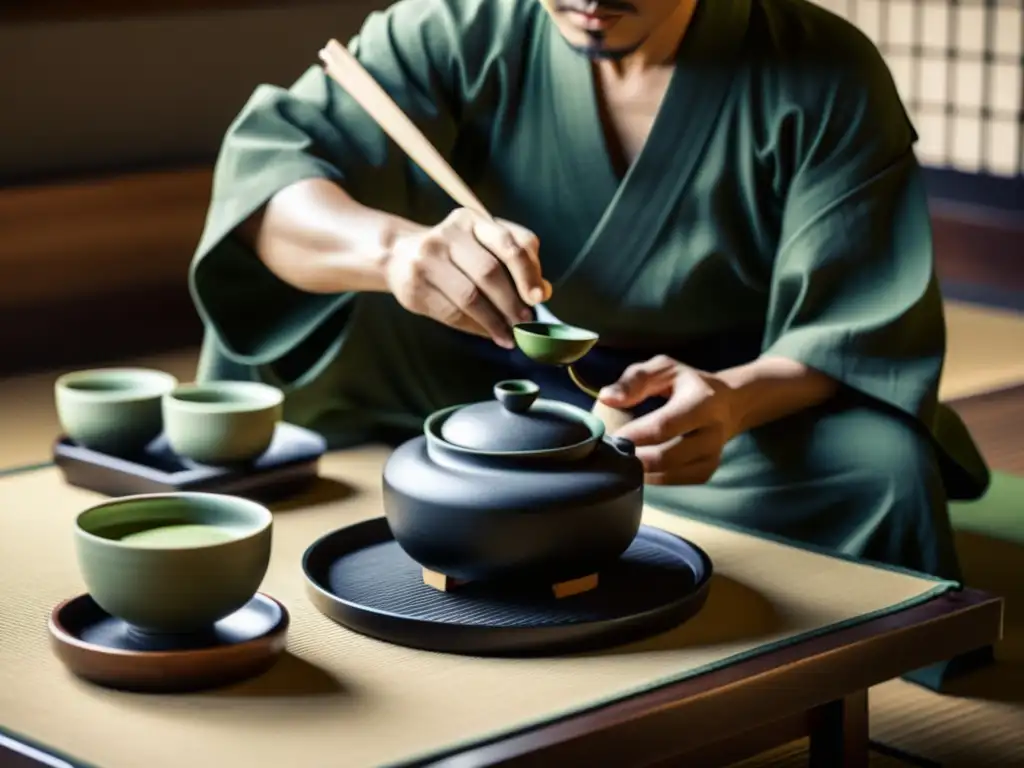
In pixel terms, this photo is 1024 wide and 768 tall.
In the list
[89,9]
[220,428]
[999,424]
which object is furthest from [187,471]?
[89,9]

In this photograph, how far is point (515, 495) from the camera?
6.39ft

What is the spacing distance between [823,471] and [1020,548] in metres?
0.75

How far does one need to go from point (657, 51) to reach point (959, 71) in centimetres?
373

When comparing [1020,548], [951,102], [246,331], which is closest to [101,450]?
[246,331]

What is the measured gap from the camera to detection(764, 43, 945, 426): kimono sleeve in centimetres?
266

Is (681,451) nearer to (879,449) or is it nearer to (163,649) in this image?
(879,449)

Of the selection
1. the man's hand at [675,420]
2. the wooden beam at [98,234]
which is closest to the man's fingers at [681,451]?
the man's hand at [675,420]

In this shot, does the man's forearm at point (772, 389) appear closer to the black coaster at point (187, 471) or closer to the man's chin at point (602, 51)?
the man's chin at point (602, 51)

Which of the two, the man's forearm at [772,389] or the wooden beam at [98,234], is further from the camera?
the wooden beam at [98,234]

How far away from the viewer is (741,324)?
288 cm

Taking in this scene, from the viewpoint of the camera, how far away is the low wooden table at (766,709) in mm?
1729

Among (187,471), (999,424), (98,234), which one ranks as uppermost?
(187,471)

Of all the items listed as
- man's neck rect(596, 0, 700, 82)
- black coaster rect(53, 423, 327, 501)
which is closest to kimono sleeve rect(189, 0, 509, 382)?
man's neck rect(596, 0, 700, 82)

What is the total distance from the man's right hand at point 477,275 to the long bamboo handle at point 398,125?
29 mm
